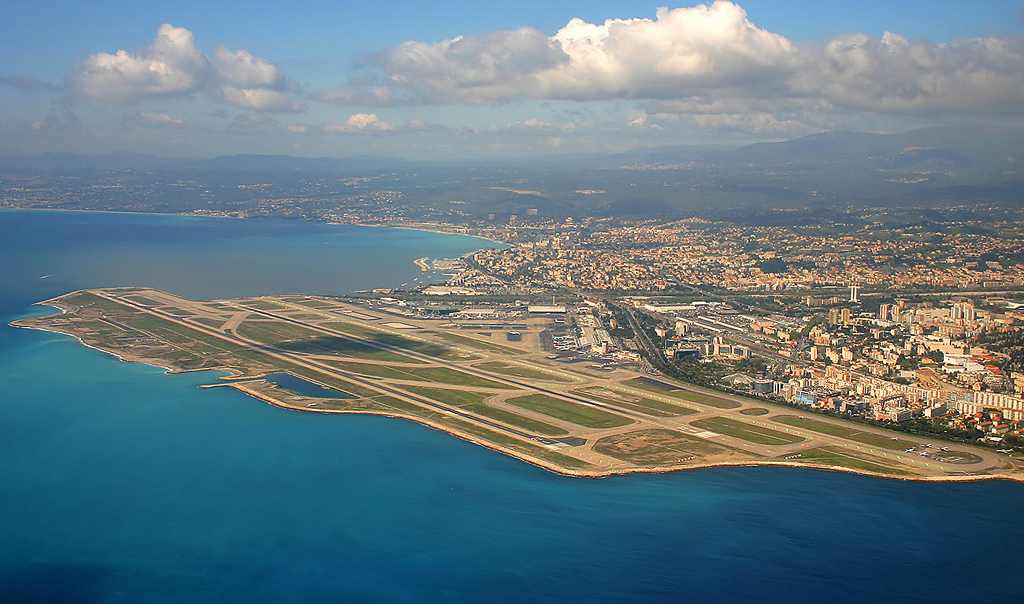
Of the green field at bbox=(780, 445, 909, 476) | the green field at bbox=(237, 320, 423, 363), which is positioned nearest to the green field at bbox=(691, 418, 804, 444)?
the green field at bbox=(780, 445, 909, 476)

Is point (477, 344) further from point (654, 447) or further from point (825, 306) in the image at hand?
point (825, 306)

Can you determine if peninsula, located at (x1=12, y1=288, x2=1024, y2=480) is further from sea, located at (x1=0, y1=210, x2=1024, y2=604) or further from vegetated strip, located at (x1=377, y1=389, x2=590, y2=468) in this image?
sea, located at (x1=0, y1=210, x2=1024, y2=604)

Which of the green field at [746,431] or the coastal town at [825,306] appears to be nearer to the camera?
the green field at [746,431]

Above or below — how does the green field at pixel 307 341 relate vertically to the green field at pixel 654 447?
above

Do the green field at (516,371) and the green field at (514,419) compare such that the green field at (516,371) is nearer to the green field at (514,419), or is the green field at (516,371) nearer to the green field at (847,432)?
the green field at (514,419)

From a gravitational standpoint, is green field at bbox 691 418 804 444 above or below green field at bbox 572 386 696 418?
below

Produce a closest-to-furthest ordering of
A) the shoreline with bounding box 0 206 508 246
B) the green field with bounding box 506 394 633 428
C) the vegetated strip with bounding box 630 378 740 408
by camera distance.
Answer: the green field with bounding box 506 394 633 428
the vegetated strip with bounding box 630 378 740 408
the shoreline with bounding box 0 206 508 246

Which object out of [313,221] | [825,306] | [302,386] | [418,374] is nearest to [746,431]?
[418,374]

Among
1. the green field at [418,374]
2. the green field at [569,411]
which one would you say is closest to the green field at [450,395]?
the green field at [418,374]
